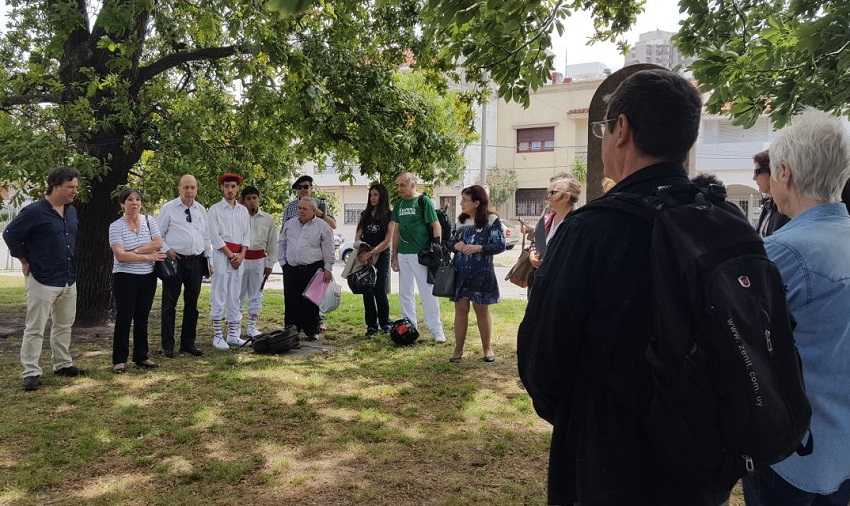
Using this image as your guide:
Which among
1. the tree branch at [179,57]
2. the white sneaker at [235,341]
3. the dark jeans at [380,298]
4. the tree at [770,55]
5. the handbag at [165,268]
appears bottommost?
the white sneaker at [235,341]

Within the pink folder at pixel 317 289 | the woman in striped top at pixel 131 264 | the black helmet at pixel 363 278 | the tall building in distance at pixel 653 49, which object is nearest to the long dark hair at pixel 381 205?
the black helmet at pixel 363 278

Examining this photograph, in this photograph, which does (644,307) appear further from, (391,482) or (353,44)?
(353,44)

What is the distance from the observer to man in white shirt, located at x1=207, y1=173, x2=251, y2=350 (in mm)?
8227

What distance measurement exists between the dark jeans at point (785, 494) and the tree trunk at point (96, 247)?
944 cm

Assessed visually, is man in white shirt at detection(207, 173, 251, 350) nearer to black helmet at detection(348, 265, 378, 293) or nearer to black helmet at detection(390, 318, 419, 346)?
black helmet at detection(348, 265, 378, 293)

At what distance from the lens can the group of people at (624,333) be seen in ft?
5.64

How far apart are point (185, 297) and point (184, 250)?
0.57 m

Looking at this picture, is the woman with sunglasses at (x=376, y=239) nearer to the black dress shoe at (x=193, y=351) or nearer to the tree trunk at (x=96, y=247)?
the black dress shoe at (x=193, y=351)

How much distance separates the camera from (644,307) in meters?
1.73

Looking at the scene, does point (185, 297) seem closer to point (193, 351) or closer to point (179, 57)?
point (193, 351)

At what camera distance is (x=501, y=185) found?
128ft

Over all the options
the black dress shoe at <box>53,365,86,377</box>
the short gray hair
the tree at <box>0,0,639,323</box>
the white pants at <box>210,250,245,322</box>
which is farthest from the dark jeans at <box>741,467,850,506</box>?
the white pants at <box>210,250,245,322</box>

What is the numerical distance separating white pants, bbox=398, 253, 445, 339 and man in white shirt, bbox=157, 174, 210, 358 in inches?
95.7

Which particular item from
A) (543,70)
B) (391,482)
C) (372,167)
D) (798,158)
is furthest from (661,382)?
(372,167)
